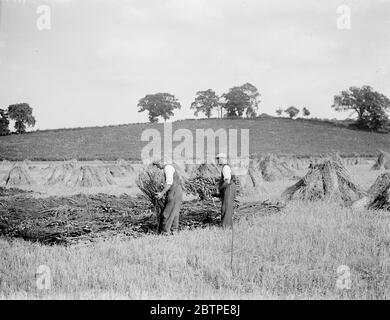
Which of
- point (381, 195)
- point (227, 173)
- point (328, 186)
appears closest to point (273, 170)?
point (328, 186)

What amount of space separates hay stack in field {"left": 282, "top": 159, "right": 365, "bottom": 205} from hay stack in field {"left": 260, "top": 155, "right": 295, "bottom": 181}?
7.49 meters

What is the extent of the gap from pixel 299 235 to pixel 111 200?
612 cm

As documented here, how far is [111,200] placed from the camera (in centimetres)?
1196

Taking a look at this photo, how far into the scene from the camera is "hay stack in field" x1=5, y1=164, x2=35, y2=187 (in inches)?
687

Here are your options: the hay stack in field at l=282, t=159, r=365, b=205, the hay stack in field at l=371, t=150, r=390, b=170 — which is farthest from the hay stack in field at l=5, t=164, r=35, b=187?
the hay stack in field at l=371, t=150, r=390, b=170

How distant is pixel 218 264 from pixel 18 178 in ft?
45.5

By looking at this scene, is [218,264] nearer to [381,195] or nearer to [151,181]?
[151,181]

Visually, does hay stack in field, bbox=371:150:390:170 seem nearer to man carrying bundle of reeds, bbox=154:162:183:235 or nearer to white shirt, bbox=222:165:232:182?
white shirt, bbox=222:165:232:182

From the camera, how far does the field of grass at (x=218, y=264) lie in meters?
4.95

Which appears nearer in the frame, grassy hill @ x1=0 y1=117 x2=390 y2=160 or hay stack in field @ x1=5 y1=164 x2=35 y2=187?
hay stack in field @ x1=5 y1=164 x2=35 y2=187

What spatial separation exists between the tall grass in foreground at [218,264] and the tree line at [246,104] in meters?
43.5

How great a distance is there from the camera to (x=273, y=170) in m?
20.2

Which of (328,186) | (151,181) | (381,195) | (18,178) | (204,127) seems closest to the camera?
(151,181)

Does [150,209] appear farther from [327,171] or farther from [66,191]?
[66,191]
